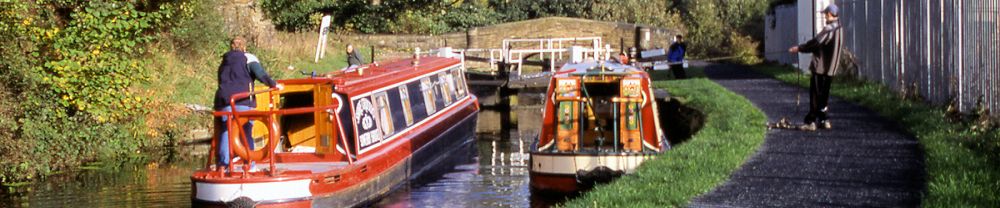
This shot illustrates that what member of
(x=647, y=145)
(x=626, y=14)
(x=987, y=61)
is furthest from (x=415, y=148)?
(x=626, y=14)

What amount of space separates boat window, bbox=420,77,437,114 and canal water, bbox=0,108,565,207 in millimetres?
756

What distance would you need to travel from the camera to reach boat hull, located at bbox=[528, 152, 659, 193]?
1556 cm

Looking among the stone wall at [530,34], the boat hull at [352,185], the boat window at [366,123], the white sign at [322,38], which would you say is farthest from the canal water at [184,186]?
the stone wall at [530,34]

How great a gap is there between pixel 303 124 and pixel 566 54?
77.7 feet

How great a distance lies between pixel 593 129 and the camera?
17.9 m

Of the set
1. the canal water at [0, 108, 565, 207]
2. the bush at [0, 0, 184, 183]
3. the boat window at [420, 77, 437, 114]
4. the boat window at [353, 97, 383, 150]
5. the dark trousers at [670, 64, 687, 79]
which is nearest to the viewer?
the canal water at [0, 108, 565, 207]

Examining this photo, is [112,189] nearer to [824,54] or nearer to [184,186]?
[184,186]

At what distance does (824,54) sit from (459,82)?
10019mm

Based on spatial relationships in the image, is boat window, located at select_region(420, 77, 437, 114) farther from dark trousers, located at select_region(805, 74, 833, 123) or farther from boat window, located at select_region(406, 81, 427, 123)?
dark trousers, located at select_region(805, 74, 833, 123)

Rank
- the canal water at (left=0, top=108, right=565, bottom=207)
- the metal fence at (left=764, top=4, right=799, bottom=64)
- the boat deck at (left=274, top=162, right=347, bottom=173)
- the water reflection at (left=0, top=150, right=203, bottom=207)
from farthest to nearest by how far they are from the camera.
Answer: the metal fence at (left=764, top=4, right=799, bottom=64), the canal water at (left=0, top=108, right=565, bottom=207), the water reflection at (left=0, top=150, right=203, bottom=207), the boat deck at (left=274, top=162, right=347, bottom=173)

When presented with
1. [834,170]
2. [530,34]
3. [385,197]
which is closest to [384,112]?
[385,197]

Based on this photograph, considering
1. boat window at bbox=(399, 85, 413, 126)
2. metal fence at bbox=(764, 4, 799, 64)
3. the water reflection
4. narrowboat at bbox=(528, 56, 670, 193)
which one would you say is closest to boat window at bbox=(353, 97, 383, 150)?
boat window at bbox=(399, 85, 413, 126)

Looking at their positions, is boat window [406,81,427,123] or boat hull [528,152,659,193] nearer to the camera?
boat hull [528,152,659,193]

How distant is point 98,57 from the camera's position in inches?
757
